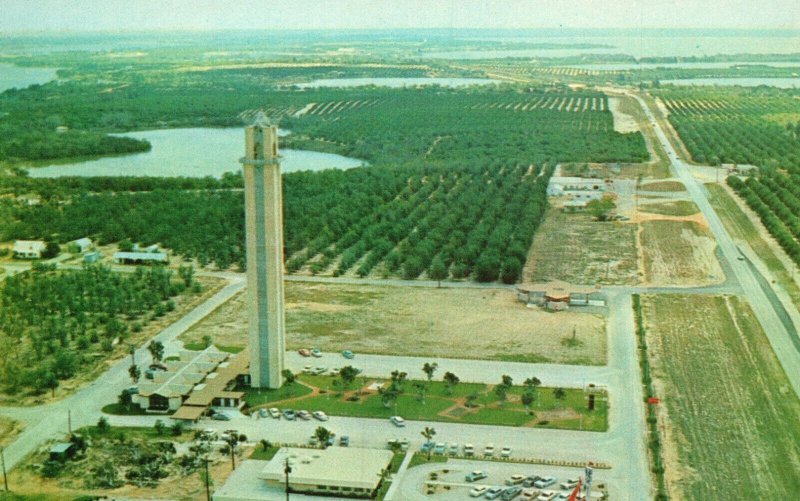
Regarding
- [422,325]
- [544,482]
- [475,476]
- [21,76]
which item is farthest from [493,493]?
[21,76]

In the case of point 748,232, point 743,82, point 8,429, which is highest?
point 743,82

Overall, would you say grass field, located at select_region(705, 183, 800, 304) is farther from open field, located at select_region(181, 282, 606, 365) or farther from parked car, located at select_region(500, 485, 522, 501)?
parked car, located at select_region(500, 485, 522, 501)

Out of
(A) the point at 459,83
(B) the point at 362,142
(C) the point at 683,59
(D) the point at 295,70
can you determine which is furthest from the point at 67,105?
(C) the point at 683,59

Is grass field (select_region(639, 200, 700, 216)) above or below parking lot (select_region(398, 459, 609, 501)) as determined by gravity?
above

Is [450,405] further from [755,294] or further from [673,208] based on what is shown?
[673,208]

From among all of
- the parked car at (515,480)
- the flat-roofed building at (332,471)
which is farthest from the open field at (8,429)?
the parked car at (515,480)

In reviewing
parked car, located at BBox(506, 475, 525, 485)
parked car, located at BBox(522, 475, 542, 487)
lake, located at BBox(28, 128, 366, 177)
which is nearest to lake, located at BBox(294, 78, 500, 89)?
lake, located at BBox(28, 128, 366, 177)
